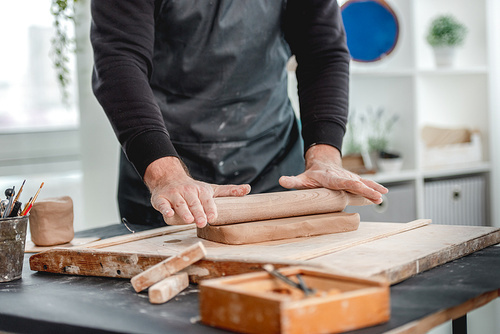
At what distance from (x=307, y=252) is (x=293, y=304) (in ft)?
1.07

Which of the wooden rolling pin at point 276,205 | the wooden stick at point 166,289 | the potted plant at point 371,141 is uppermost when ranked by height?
the potted plant at point 371,141

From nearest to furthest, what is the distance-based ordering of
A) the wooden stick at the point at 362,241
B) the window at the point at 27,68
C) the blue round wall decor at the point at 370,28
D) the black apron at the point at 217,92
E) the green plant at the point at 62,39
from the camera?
the wooden stick at the point at 362,241 < the black apron at the point at 217,92 < the green plant at the point at 62,39 < the window at the point at 27,68 < the blue round wall decor at the point at 370,28

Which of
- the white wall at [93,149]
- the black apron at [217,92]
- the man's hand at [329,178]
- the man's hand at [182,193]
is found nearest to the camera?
the man's hand at [182,193]

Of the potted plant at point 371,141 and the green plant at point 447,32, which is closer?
the potted plant at point 371,141

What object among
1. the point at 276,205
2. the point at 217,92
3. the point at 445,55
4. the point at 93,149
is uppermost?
the point at 445,55

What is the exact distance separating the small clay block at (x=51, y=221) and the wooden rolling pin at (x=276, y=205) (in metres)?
0.38

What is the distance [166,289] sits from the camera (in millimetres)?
852

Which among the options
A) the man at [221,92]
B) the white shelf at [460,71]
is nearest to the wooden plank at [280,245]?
the man at [221,92]

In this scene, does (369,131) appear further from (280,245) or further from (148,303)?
(148,303)

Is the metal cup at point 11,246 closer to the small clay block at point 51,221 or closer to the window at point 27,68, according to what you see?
the small clay block at point 51,221

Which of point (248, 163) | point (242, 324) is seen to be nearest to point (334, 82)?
point (248, 163)

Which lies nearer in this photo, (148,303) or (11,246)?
(148,303)

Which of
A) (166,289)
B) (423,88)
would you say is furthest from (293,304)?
(423,88)

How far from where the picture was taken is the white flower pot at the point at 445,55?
317 cm
